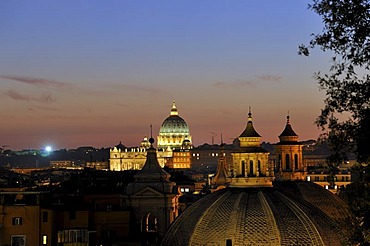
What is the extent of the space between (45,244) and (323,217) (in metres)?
13.0

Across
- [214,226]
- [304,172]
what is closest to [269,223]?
[214,226]

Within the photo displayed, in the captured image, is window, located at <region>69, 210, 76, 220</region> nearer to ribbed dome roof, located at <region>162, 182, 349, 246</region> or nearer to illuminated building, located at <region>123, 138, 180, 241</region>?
ribbed dome roof, located at <region>162, 182, 349, 246</region>

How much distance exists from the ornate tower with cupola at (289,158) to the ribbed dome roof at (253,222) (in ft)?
45.8

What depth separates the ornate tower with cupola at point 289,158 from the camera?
61812 mm

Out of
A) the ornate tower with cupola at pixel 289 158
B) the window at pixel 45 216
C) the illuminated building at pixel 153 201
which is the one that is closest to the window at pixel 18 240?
the window at pixel 45 216

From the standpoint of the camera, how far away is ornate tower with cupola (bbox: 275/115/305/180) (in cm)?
6181

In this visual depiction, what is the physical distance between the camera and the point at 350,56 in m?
20.5

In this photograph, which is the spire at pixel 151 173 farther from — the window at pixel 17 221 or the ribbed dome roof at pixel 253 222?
the window at pixel 17 221

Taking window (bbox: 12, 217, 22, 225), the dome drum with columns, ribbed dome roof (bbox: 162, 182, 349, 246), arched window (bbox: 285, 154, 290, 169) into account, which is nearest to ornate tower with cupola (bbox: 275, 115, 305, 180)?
arched window (bbox: 285, 154, 290, 169)

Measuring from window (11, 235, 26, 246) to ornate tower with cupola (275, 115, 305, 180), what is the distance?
1909cm

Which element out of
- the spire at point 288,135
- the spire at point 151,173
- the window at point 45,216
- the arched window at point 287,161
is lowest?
the window at point 45,216

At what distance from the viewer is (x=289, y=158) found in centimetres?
6294

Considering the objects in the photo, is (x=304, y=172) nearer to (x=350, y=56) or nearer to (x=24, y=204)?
(x=24, y=204)

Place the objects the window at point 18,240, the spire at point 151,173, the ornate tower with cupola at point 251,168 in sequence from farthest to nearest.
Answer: the spire at point 151,173 → the ornate tower with cupola at point 251,168 → the window at point 18,240
